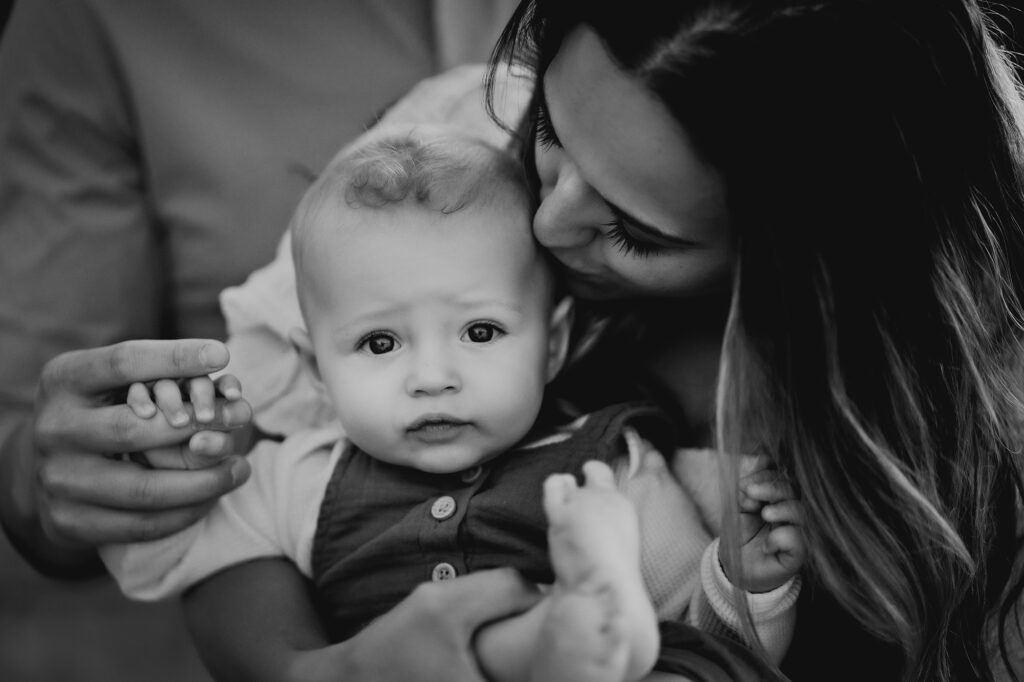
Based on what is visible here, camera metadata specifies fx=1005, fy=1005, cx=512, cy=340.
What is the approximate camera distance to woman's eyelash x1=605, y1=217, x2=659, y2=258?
1.06 m

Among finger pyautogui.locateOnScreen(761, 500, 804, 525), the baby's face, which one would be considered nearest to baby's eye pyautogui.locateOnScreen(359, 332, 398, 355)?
the baby's face

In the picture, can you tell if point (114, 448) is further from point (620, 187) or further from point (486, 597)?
point (620, 187)

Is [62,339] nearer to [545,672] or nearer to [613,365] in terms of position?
[613,365]

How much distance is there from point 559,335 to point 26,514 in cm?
77

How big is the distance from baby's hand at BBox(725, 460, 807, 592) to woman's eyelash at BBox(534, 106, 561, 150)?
1.36ft

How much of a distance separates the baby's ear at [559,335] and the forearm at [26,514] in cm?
68

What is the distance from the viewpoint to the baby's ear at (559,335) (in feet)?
3.98

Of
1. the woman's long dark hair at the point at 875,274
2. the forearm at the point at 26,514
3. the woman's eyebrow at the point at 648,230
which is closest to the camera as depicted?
the woman's long dark hair at the point at 875,274

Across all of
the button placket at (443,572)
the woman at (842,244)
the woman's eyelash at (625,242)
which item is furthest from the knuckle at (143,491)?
the woman's eyelash at (625,242)

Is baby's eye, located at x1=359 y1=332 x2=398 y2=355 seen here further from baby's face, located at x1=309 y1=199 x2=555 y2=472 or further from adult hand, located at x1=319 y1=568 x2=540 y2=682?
adult hand, located at x1=319 y1=568 x2=540 y2=682

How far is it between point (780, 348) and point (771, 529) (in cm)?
20

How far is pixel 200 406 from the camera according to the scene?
106 cm

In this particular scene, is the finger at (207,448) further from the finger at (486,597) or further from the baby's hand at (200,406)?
the finger at (486,597)

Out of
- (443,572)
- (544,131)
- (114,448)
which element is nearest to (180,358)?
(114,448)
